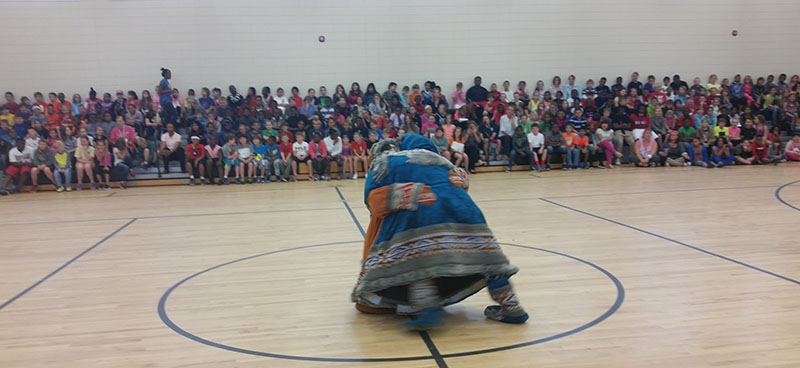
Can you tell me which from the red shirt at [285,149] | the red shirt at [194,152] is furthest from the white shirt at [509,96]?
the red shirt at [194,152]

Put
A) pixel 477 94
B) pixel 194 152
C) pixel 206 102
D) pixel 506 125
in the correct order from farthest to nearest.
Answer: pixel 477 94, pixel 206 102, pixel 506 125, pixel 194 152

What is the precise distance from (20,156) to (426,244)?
430 inches

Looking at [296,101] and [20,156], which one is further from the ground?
[296,101]

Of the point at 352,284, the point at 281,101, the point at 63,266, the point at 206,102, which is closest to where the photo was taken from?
the point at 352,284

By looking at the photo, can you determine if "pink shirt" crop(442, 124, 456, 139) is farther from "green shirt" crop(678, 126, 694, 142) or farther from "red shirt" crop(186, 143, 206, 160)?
"green shirt" crop(678, 126, 694, 142)

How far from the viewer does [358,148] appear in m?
11.9

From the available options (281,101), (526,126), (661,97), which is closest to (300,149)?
(281,101)

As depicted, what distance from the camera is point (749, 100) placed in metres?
14.7

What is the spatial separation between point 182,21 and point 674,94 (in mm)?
13298

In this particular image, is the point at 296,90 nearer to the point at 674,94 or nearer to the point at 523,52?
the point at 523,52

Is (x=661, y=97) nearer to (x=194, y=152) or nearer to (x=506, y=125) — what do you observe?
(x=506, y=125)

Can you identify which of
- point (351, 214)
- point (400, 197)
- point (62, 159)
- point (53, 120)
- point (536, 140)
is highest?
point (53, 120)

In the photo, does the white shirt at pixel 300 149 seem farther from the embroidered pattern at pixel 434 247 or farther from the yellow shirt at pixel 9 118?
the embroidered pattern at pixel 434 247

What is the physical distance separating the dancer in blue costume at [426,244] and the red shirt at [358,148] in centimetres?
873
